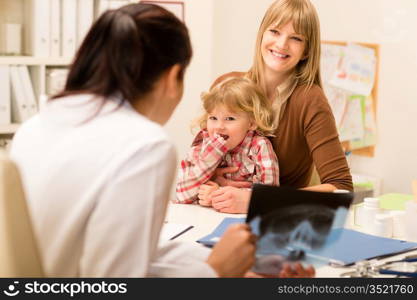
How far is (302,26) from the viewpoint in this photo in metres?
2.42

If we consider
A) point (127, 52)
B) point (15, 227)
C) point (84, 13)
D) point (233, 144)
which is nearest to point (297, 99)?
point (233, 144)

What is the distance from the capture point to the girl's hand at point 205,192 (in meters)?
2.29

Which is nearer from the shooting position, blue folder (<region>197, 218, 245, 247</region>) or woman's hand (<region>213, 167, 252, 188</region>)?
blue folder (<region>197, 218, 245, 247</region>)

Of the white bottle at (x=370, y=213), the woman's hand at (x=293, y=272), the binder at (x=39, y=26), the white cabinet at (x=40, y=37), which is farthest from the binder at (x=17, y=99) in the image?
the woman's hand at (x=293, y=272)

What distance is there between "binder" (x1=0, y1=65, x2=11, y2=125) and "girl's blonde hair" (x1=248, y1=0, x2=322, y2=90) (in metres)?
1.49

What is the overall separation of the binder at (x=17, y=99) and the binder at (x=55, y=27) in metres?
0.22

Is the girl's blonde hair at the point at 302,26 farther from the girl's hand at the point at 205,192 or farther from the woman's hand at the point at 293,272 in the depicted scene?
the woman's hand at the point at 293,272

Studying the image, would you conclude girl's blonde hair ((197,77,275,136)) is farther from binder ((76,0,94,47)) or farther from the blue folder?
binder ((76,0,94,47))

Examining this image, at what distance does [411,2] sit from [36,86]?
1962 millimetres

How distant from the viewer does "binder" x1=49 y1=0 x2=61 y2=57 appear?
347 centimetres

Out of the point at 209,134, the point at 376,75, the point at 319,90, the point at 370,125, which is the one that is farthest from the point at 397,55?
the point at 209,134

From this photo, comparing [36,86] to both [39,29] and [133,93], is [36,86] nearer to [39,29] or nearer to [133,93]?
[39,29]

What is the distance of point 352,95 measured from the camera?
3727 mm

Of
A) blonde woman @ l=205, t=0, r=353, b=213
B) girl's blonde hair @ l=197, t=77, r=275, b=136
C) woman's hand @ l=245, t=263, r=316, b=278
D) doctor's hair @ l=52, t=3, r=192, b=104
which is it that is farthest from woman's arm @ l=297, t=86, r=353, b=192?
doctor's hair @ l=52, t=3, r=192, b=104
